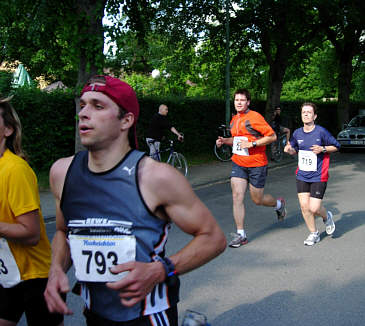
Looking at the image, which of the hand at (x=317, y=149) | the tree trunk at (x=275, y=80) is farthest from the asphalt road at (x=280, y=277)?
the tree trunk at (x=275, y=80)

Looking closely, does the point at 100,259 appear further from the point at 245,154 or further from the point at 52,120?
the point at 52,120

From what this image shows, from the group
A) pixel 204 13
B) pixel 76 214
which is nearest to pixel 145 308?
pixel 76 214

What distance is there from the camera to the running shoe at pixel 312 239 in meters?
6.21

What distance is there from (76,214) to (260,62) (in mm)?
21660

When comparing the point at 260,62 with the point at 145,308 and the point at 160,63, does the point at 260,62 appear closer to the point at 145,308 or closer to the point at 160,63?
the point at 160,63

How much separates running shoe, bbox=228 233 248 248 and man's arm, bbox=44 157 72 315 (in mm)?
4124

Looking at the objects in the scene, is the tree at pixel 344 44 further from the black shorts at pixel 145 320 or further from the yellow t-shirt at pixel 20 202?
the black shorts at pixel 145 320

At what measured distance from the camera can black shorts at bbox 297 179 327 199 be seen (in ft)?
20.3

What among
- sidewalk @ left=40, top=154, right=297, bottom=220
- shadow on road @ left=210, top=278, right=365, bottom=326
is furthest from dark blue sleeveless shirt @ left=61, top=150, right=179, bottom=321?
sidewalk @ left=40, top=154, right=297, bottom=220

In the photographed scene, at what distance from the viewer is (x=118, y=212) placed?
6.18ft

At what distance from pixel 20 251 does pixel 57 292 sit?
26.4 inches

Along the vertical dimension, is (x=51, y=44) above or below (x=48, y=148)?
above

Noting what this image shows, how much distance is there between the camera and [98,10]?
34.3 ft

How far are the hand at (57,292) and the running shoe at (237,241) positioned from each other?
4.29m
